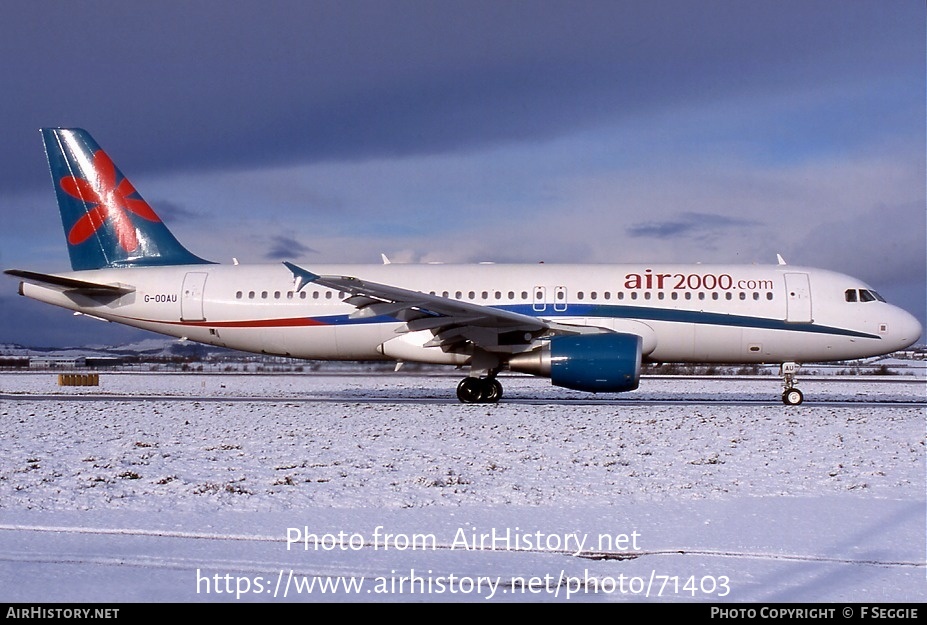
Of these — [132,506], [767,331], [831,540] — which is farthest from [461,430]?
[767,331]

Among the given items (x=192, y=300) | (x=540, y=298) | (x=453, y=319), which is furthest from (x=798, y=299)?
(x=192, y=300)

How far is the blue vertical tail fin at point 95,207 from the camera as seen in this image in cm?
1975

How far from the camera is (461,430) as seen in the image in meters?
12.1

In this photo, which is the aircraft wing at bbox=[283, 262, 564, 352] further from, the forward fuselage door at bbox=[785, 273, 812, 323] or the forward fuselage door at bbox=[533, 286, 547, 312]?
the forward fuselage door at bbox=[785, 273, 812, 323]

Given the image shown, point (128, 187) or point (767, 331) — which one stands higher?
point (128, 187)

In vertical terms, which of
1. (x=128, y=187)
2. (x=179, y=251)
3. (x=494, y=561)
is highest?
(x=128, y=187)

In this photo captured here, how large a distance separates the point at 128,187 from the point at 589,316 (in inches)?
489

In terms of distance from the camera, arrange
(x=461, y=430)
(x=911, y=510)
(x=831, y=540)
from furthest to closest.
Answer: (x=461, y=430), (x=911, y=510), (x=831, y=540)

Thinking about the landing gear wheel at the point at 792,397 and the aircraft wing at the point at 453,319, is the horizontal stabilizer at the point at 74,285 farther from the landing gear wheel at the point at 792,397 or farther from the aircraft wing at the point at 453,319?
the landing gear wheel at the point at 792,397

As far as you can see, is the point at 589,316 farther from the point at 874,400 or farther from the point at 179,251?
the point at 179,251

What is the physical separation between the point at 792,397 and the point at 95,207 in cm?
1792

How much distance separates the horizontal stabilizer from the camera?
17984 millimetres

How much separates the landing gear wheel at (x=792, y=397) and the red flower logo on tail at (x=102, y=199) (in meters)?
16.7

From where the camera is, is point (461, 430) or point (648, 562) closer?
point (648, 562)
